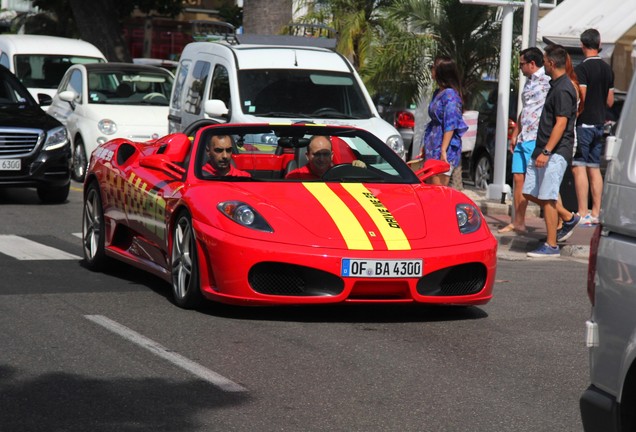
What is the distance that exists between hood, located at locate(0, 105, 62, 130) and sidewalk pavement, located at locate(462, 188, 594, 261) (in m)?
5.32

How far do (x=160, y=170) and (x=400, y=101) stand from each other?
1145 cm

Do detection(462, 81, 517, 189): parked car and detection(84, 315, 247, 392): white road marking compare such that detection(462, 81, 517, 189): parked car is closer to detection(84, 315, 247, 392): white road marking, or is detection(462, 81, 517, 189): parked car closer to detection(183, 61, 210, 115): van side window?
detection(183, 61, 210, 115): van side window

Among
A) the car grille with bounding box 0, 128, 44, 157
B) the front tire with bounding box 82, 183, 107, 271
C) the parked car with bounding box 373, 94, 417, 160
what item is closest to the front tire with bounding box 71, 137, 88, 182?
the car grille with bounding box 0, 128, 44, 157

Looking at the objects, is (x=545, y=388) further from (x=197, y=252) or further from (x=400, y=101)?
(x=400, y=101)

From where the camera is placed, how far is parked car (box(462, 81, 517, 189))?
20.0 meters

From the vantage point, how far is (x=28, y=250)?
11.9 m

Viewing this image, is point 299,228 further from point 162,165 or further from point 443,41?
point 443,41

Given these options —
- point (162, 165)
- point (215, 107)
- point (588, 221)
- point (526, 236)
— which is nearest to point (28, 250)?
point (162, 165)

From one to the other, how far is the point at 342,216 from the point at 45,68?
15005mm

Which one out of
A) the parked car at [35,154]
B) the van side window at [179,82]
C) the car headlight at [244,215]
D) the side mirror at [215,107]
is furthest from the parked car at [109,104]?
the car headlight at [244,215]

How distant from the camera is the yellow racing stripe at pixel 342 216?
840cm

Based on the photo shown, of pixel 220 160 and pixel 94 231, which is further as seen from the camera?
pixel 94 231

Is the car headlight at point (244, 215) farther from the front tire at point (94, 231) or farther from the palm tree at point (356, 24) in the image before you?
the palm tree at point (356, 24)

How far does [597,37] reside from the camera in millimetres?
14719
